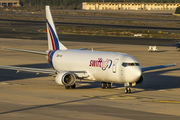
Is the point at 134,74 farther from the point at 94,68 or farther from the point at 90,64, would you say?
the point at 90,64

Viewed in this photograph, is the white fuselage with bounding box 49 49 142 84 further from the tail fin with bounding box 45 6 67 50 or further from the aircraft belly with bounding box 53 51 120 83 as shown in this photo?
the tail fin with bounding box 45 6 67 50

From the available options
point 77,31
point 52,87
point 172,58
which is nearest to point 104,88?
point 52,87

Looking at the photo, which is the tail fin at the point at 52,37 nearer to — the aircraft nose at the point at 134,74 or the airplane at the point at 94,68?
the airplane at the point at 94,68

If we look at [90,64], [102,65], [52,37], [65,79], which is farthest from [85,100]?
[52,37]

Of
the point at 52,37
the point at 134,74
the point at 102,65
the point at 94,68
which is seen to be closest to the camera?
the point at 134,74

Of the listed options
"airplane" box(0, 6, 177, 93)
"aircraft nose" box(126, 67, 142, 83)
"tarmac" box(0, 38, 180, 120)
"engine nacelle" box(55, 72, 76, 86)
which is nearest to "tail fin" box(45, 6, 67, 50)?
"airplane" box(0, 6, 177, 93)

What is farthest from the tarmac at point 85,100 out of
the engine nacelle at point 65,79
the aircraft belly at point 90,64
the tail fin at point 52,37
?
the tail fin at point 52,37

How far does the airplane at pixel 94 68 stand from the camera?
35.3 meters

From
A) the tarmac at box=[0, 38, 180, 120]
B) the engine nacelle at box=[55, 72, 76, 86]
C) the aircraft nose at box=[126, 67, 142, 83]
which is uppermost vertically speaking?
the aircraft nose at box=[126, 67, 142, 83]

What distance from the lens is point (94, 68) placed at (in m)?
37.7

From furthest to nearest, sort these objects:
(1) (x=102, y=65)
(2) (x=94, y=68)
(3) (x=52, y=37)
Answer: (3) (x=52, y=37), (2) (x=94, y=68), (1) (x=102, y=65)

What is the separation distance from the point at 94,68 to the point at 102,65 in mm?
1160

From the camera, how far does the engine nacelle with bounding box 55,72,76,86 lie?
37022 millimetres

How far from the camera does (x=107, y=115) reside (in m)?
26.8
